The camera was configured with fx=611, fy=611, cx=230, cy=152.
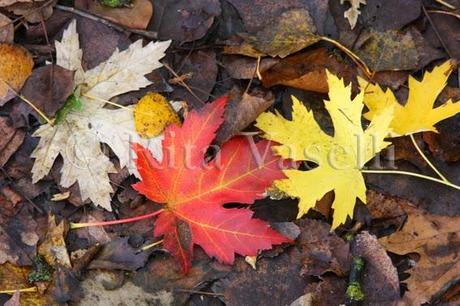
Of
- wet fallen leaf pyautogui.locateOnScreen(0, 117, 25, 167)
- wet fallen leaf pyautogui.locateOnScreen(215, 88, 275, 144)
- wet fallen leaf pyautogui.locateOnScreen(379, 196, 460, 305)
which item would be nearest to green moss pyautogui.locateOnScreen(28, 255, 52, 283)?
wet fallen leaf pyautogui.locateOnScreen(0, 117, 25, 167)

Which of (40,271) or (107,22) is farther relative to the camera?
(107,22)

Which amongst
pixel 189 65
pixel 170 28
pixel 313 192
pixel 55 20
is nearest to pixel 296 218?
pixel 313 192

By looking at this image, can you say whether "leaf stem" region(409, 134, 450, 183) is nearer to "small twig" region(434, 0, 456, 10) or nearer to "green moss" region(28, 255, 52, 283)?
"small twig" region(434, 0, 456, 10)

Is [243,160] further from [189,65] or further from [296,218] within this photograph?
[189,65]

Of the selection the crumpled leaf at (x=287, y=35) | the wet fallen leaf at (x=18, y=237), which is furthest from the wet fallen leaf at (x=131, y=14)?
the wet fallen leaf at (x=18, y=237)

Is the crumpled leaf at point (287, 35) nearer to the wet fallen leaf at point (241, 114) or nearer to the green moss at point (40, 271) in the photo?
the wet fallen leaf at point (241, 114)

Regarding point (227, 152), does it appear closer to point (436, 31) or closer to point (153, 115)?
point (153, 115)

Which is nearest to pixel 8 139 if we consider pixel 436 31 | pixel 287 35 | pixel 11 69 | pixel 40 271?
pixel 11 69
